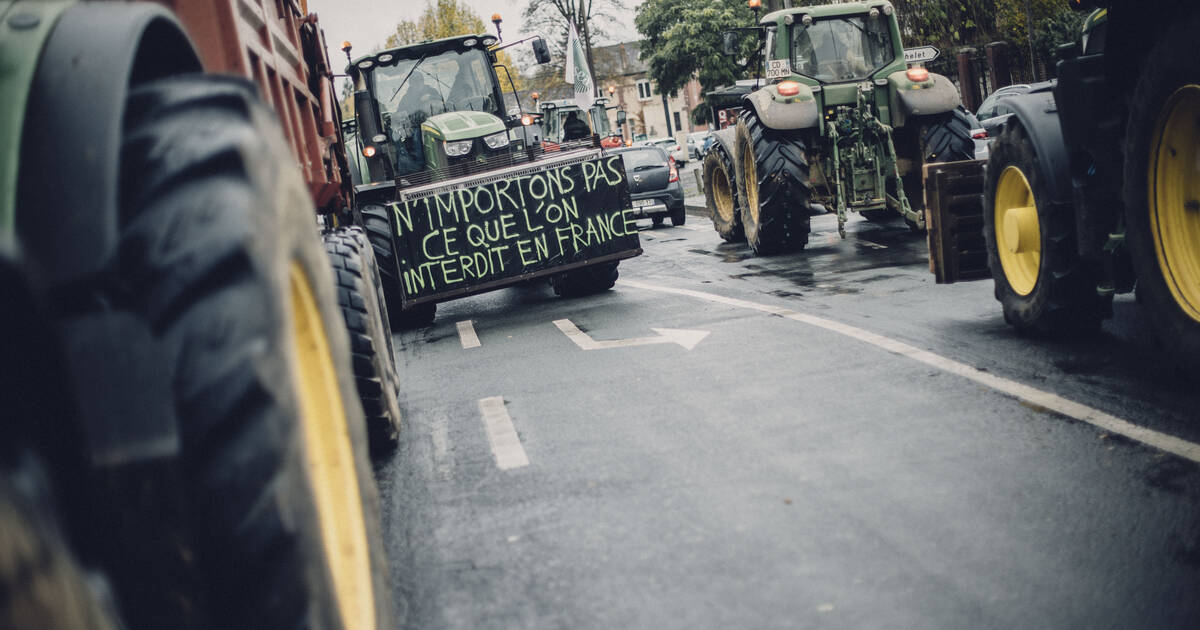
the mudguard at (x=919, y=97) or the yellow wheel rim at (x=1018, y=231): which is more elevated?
the mudguard at (x=919, y=97)

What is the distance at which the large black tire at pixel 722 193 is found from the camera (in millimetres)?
15117

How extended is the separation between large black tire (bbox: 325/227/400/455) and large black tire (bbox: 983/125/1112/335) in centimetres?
350

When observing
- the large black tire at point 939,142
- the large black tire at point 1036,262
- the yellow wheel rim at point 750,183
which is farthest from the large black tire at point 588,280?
the large black tire at point 1036,262

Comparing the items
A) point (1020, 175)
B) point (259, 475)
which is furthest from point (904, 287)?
point (259, 475)

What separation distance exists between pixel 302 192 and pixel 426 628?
5.02 feet

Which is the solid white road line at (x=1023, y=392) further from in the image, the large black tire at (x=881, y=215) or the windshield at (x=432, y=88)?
the large black tire at (x=881, y=215)

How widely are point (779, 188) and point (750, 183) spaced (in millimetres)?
1576

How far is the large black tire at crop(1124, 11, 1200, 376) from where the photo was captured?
460 cm

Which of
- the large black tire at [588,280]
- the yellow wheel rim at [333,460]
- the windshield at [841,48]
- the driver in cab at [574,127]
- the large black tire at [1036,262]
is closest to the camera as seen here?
the yellow wheel rim at [333,460]

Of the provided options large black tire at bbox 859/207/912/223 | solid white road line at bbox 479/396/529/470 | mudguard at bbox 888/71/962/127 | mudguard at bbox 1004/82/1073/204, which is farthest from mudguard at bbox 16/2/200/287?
large black tire at bbox 859/207/912/223

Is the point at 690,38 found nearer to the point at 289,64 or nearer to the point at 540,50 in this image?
the point at 540,50

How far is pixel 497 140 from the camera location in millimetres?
12898

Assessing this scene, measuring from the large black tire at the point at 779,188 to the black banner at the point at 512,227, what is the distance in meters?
2.37

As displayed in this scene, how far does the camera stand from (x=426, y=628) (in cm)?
343
